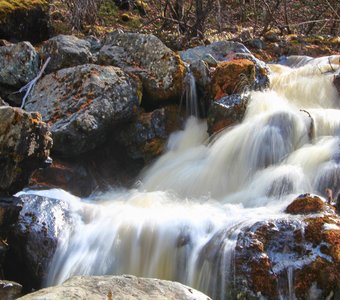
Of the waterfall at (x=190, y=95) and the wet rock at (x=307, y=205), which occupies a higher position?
the waterfall at (x=190, y=95)

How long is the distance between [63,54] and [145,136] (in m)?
A: 2.02

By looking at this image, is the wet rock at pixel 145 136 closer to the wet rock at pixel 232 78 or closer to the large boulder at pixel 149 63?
the large boulder at pixel 149 63

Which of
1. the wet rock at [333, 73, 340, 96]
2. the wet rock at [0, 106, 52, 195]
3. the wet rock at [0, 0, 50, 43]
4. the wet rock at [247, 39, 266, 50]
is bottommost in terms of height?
the wet rock at [0, 106, 52, 195]

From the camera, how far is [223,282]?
419 cm

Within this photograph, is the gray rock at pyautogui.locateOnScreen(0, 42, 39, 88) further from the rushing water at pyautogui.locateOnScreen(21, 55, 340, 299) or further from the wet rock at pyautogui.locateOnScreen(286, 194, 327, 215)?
the wet rock at pyautogui.locateOnScreen(286, 194, 327, 215)

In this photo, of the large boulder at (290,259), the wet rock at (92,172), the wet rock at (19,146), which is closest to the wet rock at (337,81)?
the wet rock at (92,172)

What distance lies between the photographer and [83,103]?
681 centimetres

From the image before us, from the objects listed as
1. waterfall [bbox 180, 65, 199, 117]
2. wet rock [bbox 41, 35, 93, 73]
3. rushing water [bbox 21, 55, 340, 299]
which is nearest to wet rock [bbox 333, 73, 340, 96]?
rushing water [bbox 21, 55, 340, 299]

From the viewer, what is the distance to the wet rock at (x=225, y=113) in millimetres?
7242

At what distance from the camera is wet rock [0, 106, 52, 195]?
197 inches

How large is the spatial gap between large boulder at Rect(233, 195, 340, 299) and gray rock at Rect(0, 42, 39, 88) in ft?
15.5

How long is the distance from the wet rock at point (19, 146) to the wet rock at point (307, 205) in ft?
8.49

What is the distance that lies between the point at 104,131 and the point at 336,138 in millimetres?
3023

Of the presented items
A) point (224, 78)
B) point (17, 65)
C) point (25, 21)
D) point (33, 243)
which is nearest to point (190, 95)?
point (224, 78)
